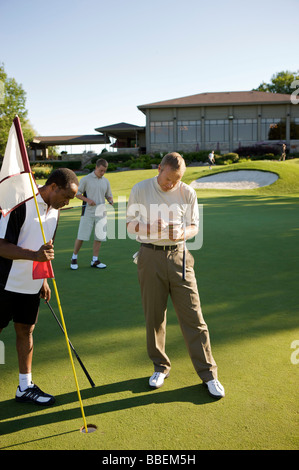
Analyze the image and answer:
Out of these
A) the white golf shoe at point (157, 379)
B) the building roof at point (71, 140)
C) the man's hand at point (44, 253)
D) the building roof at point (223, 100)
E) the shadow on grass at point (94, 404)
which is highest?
the building roof at point (223, 100)

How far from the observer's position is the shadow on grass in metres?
3.64

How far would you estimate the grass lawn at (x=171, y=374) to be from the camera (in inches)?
131

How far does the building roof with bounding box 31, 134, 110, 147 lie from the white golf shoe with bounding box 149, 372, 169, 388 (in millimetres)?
59772

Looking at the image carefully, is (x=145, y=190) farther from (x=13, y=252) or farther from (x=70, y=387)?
(x=70, y=387)

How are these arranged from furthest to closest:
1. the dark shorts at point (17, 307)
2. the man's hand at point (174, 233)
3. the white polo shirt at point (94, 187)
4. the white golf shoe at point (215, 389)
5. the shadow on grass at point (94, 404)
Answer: the white polo shirt at point (94, 187), the man's hand at point (174, 233), the white golf shoe at point (215, 389), the dark shorts at point (17, 307), the shadow on grass at point (94, 404)

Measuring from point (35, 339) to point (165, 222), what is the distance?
236 centimetres

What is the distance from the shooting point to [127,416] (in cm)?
362

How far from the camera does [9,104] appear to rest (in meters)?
58.3

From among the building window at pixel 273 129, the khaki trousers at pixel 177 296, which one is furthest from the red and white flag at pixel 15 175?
the building window at pixel 273 129

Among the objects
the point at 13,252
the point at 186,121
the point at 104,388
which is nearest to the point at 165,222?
the point at 13,252

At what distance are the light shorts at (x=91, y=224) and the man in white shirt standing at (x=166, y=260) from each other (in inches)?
199

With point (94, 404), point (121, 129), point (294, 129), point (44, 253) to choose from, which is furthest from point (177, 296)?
point (121, 129)

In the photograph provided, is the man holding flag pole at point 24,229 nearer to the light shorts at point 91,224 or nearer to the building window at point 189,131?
the light shorts at point 91,224

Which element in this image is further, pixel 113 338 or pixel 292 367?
pixel 113 338
